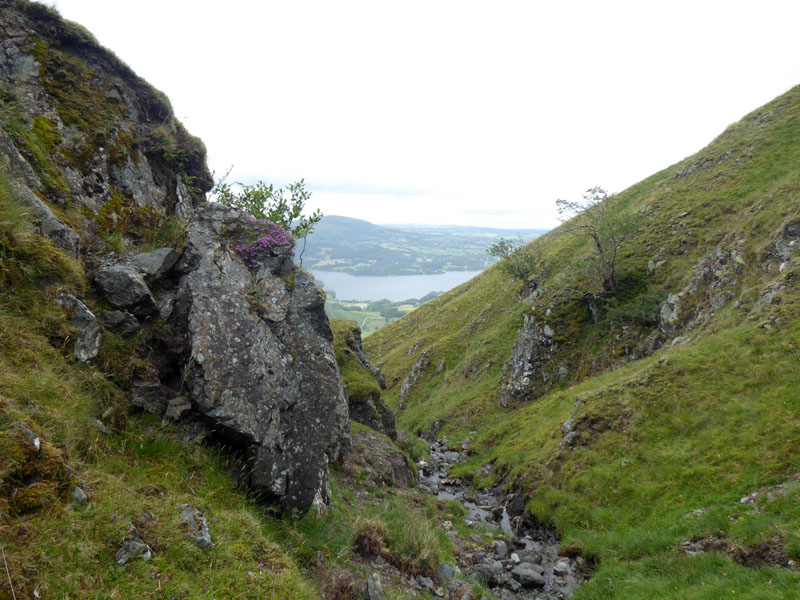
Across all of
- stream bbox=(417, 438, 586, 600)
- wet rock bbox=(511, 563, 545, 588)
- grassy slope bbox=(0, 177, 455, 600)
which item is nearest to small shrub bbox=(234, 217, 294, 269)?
grassy slope bbox=(0, 177, 455, 600)

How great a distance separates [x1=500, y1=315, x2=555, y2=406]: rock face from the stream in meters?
11.8

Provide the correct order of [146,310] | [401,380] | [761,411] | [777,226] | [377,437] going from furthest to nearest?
[401,380] → [777,226] → [377,437] → [761,411] → [146,310]

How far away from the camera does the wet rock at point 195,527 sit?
6.02 metres

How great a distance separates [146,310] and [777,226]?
35.5 metres

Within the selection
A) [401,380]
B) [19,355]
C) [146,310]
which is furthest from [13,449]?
[401,380]

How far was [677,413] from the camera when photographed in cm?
1800

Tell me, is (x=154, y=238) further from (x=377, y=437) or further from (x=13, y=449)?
(x=377, y=437)

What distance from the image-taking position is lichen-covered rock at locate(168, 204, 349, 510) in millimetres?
8766

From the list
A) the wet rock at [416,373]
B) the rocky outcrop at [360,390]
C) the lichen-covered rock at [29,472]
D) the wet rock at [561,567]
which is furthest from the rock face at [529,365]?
the lichen-covered rock at [29,472]

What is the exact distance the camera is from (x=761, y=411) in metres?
15.3

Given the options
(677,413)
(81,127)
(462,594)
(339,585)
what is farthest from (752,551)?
(81,127)

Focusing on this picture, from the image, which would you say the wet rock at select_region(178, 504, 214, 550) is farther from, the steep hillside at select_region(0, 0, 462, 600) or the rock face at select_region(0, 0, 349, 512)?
the rock face at select_region(0, 0, 349, 512)

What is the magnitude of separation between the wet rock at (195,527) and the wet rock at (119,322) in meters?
4.21

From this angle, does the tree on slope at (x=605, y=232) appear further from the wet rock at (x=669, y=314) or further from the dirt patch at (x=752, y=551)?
the dirt patch at (x=752, y=551)
